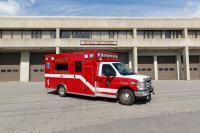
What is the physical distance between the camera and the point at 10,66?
31344 millimetres

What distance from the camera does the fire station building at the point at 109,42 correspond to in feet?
97.9

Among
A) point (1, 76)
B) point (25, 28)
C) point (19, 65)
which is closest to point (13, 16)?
point (25, 28)

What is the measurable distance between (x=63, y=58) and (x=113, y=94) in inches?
180

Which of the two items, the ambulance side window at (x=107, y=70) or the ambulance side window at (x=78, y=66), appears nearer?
the ambulance side window at (x=107, y=70)

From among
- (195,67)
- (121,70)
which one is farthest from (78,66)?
(195,67)

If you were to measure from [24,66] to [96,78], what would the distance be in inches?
943

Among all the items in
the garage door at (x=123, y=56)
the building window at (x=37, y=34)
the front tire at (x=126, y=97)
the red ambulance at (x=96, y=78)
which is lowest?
the front tire at (x=126, y=97)

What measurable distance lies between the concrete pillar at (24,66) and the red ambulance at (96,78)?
19357mm

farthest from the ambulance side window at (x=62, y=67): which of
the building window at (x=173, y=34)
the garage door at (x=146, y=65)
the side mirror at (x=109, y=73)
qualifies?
the building window at (x=173, y=34)

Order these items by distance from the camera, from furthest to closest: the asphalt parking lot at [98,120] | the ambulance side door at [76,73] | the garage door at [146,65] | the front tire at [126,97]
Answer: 1. the garage door at [146,65]
2. the ambulance side door at [76,73]
3. the front tire at [126,97]
4. the asphalt parking lot at [98,120]

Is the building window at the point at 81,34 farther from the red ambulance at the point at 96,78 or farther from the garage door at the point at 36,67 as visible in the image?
the red ambulance at the point at 96,78

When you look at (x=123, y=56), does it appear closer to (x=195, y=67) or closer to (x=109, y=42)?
(x=109, y=42)

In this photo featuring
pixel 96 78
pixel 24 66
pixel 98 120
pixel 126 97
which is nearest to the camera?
pixel 98 120

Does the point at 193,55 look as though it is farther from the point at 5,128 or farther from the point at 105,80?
the point at 5,128
